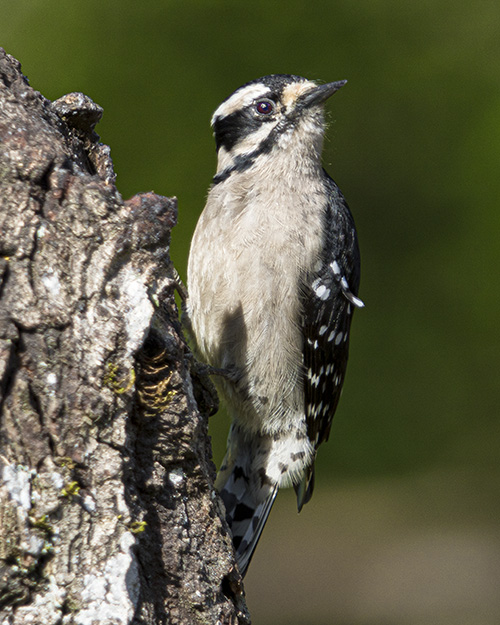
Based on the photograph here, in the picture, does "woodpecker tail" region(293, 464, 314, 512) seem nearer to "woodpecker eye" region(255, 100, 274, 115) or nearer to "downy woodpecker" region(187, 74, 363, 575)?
"downy woodpecker" region(187, 74, 363, 575)

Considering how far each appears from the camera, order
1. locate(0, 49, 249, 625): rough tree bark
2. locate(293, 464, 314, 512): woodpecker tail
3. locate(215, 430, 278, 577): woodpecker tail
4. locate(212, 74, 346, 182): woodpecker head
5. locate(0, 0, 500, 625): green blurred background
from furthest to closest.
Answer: locate(0, 0, 500, 625): green blurred background
locate(293, 464, 314, 512): woodpecker tail
locate(212, 74, 346, 182): woodpecker head
locate(215, 430, 278, 577): woodpecker tail
locate(0, 49, 249, 625): rough tree bark

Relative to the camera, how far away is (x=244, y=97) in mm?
3570

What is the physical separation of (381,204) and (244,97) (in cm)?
129

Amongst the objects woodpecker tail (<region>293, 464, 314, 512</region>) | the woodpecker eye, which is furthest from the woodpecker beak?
woodpecker tail (<region>293, 464, 314, 512</region>)

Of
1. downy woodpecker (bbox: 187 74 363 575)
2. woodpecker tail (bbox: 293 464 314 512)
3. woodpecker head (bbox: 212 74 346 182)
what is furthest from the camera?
woodpecker tail (bbox: 293 464 314 512)

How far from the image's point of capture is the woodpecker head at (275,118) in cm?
346

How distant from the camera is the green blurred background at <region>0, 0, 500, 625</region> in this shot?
159 inches

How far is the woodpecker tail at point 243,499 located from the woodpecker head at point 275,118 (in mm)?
1328

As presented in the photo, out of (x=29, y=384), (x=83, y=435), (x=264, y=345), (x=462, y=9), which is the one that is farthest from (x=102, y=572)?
(x=462, y=9)

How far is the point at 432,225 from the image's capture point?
4.50 metres

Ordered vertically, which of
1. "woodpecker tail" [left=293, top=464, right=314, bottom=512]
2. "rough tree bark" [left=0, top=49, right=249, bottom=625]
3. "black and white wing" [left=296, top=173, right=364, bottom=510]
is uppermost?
"black and white wing" [left=296, top=173, right=364, bottom=510]

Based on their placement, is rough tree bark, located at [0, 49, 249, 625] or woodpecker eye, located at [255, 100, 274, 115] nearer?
rough tree bark, located at [0, 49, 249, 625]

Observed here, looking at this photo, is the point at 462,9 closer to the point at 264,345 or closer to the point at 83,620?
the point at 264,345

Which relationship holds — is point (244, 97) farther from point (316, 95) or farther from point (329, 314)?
point (329, 314)
